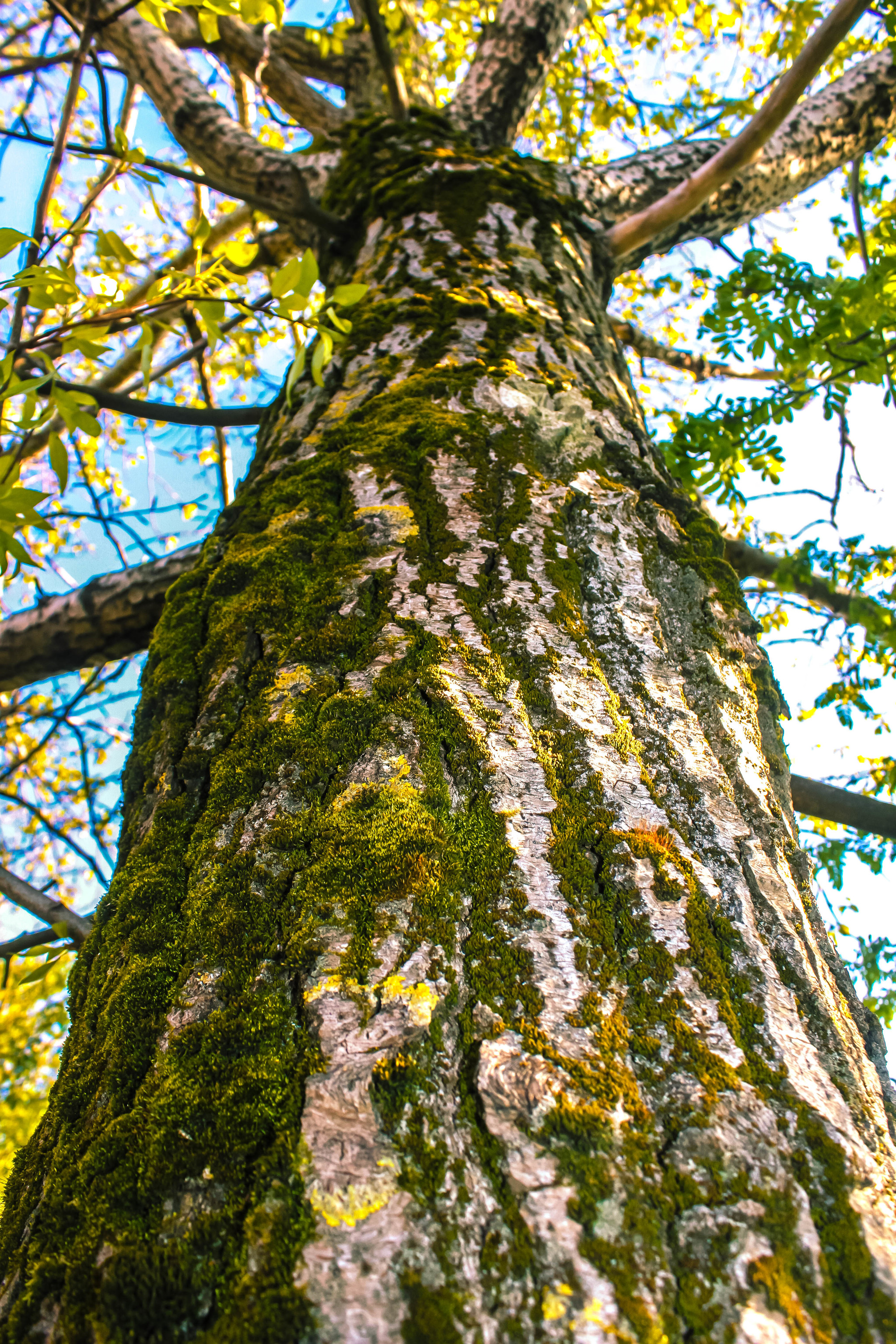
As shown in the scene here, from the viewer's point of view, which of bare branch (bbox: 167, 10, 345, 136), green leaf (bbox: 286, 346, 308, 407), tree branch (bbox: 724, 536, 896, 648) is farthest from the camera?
bare branch (bbox: 167, 10, 345, 136)

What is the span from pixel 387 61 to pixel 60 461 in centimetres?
267

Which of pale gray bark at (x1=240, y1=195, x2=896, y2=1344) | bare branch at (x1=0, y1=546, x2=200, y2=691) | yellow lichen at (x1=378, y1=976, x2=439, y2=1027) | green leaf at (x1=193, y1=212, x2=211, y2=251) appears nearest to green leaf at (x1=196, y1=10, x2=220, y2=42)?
green leaf at (x1=193, y1=212, x2=211, y2=251)

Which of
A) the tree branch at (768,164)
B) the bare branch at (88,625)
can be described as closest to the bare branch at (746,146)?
the tree branch at (768,164)

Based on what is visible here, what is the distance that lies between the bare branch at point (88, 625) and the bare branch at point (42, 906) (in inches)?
37.8

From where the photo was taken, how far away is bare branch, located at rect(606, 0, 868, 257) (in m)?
2.38

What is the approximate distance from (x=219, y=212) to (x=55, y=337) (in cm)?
574

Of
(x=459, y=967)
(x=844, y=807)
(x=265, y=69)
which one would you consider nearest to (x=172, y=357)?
(x=265, y=69)

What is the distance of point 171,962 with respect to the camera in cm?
98

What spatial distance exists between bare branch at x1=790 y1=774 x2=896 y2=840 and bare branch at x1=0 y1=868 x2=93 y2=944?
2.48m

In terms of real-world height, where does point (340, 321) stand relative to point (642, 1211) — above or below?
above

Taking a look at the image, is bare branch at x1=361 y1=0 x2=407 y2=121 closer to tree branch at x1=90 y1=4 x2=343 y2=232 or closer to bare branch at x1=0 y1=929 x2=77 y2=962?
tree branch at x1=90 y1=4 x2=343 y2=232

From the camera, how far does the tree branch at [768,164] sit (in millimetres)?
3494

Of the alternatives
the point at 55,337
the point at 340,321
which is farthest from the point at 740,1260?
the point at 55,337

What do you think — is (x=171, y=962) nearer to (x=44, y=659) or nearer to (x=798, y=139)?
(x=44, y=659)
